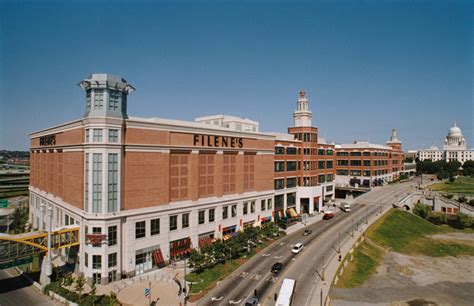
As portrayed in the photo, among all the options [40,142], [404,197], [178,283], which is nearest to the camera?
[178,283]

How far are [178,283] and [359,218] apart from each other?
189 ft

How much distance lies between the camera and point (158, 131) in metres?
51.0

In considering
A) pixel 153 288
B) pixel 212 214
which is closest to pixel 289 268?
pixel 212 214

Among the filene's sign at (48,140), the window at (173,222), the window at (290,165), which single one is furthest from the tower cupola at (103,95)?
the window at (290,165)

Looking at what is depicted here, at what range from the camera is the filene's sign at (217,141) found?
191 ft

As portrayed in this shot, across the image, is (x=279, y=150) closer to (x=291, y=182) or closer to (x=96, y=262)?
(x=291, y=182)

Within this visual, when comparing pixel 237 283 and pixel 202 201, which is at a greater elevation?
pixel 202 201

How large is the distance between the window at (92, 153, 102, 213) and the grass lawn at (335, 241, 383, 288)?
127 ft

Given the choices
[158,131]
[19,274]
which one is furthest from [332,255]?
[19,274]

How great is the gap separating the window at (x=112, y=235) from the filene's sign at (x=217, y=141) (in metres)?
21.4

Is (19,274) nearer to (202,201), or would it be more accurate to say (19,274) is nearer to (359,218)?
(202,201)

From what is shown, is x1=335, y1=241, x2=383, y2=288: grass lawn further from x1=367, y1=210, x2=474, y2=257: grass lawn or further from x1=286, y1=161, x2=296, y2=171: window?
x1=286, y1=161, x2=296, y2=171: window

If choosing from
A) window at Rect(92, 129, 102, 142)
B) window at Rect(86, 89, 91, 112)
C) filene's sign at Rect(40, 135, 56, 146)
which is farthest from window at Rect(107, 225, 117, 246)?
filene's sign at Rect(40, 135, 56, 146)

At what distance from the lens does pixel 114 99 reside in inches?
1843
